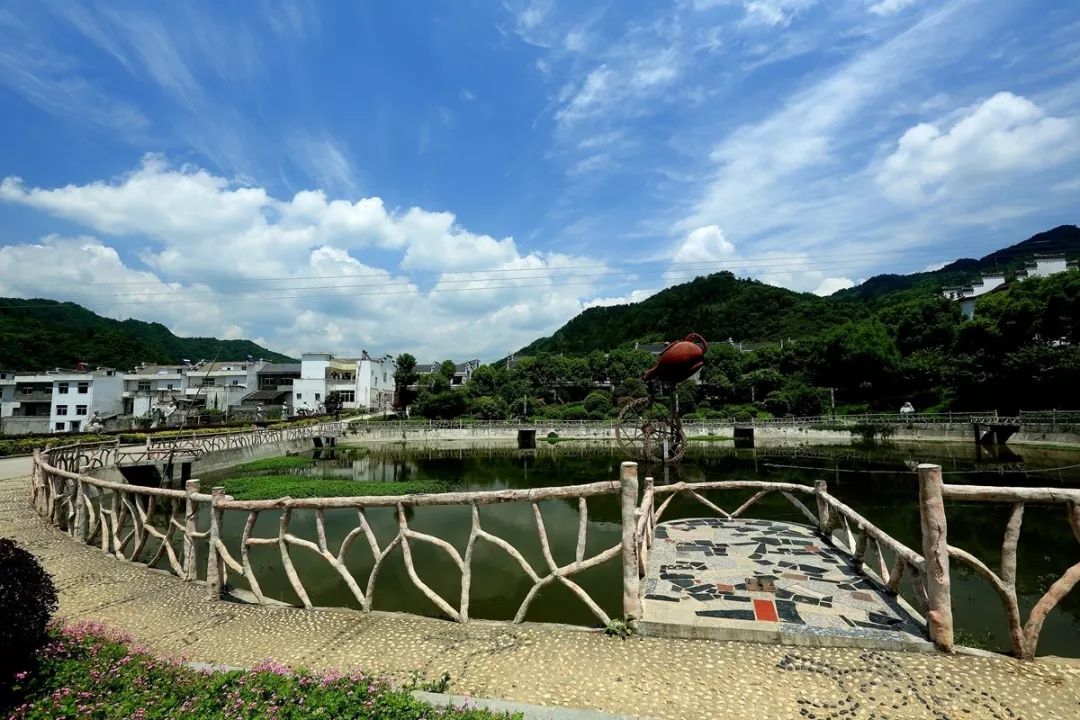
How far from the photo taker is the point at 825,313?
74000mm

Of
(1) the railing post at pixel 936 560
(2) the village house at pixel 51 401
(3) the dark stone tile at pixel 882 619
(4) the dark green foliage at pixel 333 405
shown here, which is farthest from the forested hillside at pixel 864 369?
(1) the railing post at pixel 936 560

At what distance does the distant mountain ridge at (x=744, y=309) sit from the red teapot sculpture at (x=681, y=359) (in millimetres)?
66602

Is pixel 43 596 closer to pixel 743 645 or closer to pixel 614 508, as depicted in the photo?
pixel 743 645

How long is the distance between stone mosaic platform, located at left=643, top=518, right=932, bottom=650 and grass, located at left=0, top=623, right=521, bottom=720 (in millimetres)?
2349

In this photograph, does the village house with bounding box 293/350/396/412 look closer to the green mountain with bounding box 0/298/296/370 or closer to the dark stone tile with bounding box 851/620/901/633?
the green mountain with bounding box 0/298/296/370

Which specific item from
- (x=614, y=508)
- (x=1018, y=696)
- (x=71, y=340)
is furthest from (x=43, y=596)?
(x=71, y=340)

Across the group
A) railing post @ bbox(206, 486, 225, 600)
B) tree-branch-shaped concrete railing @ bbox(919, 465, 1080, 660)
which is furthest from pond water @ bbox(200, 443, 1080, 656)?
tree-branch-shaped concrete railing @ bbox(919, 465, 1080, 660)

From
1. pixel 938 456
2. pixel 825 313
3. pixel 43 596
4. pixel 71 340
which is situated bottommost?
pixel 938 456

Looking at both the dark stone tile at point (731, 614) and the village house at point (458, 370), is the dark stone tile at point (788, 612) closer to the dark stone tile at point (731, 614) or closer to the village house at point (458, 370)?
the dark stone tile at point (731, 614)

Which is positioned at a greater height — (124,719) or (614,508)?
(124,719)

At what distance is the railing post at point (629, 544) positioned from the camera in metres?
4.51

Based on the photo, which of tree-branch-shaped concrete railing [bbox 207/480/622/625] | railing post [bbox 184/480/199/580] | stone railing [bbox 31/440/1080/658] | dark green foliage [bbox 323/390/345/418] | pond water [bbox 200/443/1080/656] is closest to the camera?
stone railing [bbox 31/440/1080/658]

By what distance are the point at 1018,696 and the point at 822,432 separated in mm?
37185

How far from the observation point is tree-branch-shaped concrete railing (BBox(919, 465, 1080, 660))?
3787mm
